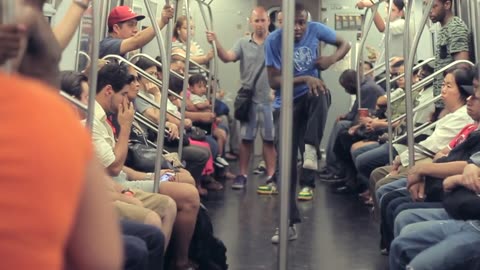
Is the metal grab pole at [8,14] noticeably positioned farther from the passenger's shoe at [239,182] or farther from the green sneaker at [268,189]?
the passenger's shoe at [239,182]

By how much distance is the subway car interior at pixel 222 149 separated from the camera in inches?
35.0

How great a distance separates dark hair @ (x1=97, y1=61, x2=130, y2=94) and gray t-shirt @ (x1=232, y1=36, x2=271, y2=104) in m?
3.31

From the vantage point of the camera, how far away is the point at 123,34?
16.8 ft

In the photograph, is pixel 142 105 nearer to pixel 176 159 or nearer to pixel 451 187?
pixel 176 159

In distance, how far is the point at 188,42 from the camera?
17.0ft

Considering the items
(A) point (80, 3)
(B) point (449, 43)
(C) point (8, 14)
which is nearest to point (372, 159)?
(B) point (449, 43)

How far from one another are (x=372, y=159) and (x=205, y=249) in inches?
85.0

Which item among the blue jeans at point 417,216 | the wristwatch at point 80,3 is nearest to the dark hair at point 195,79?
the blue jeans at point 417,216

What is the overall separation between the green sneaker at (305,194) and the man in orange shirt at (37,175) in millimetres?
5380

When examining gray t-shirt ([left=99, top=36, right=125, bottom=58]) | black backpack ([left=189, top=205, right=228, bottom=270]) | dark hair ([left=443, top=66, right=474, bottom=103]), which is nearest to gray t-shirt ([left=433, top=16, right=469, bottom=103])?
dark hair ([left=443, top=66, right=474, bottom=103])

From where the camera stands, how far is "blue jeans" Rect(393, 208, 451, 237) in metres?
3.38

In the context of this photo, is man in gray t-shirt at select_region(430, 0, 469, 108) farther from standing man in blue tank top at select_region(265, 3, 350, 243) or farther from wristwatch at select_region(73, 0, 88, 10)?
wristwatch at select_region(73, 0, 88, 10)

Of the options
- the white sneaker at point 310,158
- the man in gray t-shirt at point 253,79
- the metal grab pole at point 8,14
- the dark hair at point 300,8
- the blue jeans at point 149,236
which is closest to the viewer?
A: the metal grab pole at point 8,14

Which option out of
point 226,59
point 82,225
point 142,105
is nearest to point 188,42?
point 142,105
